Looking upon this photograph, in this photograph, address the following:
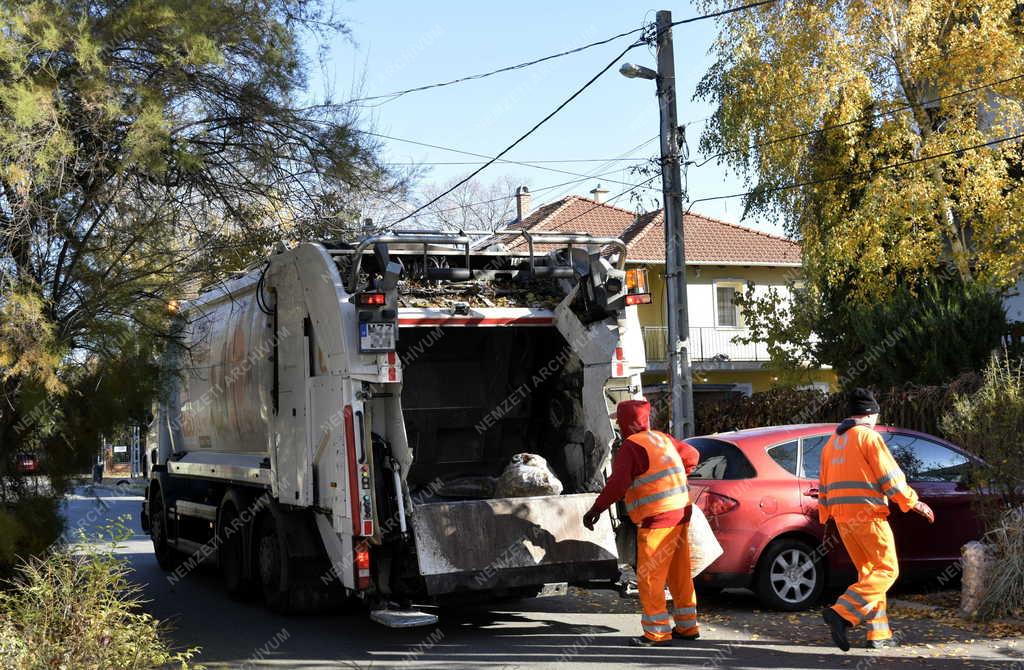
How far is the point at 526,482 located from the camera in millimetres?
8164

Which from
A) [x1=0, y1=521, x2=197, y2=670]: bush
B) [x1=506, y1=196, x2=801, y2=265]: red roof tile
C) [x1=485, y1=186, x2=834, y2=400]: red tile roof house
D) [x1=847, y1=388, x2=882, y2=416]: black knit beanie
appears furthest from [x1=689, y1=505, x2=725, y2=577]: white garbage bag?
[x1=506, y1=196, x2=801, y2=265]: red roof tile

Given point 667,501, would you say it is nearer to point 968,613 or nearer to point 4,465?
point 968,613

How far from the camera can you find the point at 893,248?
1598 centimetres

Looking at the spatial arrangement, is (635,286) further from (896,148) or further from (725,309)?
(725,309)

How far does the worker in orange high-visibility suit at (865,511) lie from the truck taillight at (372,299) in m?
3.17

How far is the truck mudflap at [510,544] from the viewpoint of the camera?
24.6 feet

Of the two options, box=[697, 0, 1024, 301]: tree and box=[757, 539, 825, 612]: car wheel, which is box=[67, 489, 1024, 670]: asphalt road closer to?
box=[757, 539, 825, 612]: car wheel

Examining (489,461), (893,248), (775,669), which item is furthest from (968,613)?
(893,248)

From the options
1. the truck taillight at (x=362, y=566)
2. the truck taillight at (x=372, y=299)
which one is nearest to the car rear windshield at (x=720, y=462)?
the truck taillight at (x=362, y=566)

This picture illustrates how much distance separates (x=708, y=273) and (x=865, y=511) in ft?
87.7

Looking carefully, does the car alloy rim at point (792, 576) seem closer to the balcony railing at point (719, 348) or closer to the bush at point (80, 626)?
the bush at point (80, 626)

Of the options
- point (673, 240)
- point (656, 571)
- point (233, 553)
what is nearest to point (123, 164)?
point (233, 553)

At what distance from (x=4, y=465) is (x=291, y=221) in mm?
3013

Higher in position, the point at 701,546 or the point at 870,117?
the point at 870,117
